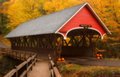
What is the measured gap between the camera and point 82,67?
67.7 feet

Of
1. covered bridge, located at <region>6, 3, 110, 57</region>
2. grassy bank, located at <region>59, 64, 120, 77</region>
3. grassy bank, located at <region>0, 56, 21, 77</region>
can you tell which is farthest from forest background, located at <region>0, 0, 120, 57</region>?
grassy bank, located at <region>59, 64, 120, 77</region>

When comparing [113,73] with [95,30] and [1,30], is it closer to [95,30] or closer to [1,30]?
[95,30]

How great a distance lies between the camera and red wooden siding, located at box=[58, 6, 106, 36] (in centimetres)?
2780

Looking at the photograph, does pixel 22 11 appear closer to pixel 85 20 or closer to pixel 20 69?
pixel 85 20

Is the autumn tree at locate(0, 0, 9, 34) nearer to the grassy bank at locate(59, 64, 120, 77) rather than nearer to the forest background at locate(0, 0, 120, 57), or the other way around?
the forest background at locate(0, 0, 120, 57)

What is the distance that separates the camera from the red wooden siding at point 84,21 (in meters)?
27.8

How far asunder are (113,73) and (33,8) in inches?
1729

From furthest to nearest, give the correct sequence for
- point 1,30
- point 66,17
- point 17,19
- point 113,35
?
point 1,30 → point 17,19 → point 113,35 → point 66,17

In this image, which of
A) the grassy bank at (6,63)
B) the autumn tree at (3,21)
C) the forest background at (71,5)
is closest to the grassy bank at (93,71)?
the forest background at (71,5)

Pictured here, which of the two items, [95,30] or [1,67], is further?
[1,67]

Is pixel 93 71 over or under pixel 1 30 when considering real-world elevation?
under

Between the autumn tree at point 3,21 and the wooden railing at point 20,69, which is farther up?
the autumn tree at point 3,21

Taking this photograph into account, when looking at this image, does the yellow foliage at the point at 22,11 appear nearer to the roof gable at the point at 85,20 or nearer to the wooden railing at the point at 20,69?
the roof gable at the point at 85,20

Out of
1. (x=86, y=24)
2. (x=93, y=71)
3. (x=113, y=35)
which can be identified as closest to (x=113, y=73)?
(x=93, y=71)
